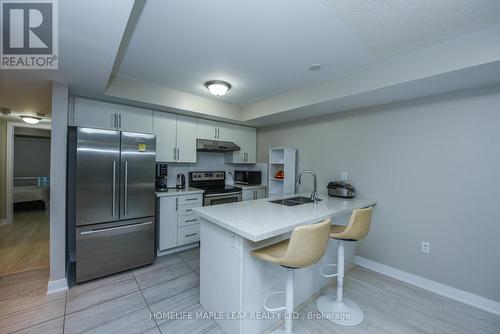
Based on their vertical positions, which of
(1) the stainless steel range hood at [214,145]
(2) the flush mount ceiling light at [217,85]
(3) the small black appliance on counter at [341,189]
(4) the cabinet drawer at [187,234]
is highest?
(2) the flush mount ceiling light at [217,85]

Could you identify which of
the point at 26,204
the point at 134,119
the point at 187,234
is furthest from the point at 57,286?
the point at 26,204

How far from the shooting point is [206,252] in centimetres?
190

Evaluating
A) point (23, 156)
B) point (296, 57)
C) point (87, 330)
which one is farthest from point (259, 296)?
point (23, 156)

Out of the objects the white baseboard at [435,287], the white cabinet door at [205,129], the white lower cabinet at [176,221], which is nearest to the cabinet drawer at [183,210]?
the white lower cabinet at [176,221]

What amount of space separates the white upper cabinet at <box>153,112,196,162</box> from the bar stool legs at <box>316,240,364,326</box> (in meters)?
2.70

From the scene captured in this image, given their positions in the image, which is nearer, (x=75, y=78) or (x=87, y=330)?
(x=87, y=330)

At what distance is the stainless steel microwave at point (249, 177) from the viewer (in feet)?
14.1

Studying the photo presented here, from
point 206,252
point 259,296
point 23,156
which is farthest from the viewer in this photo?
point 23,156

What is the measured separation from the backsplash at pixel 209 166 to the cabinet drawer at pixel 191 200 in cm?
69

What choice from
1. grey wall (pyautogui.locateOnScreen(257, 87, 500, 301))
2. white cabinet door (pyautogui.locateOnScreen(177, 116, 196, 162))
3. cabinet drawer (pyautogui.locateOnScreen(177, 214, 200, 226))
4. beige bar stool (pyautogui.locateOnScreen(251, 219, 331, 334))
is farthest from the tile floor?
white cabinet door (pyautogui.locateOnScreen(177, 116, 196, 162))

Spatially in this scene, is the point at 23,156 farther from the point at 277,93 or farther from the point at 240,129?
the point at 277,93

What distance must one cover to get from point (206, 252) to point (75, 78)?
2.20 meters

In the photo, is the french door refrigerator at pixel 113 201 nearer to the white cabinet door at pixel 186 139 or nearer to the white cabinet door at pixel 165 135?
the white cabinet door at pixel 165 135

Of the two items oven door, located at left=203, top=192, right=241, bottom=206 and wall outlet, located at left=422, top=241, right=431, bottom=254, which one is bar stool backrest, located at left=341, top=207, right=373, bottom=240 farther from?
oven door, located at left=203, top=192, right=241, bottom=206
